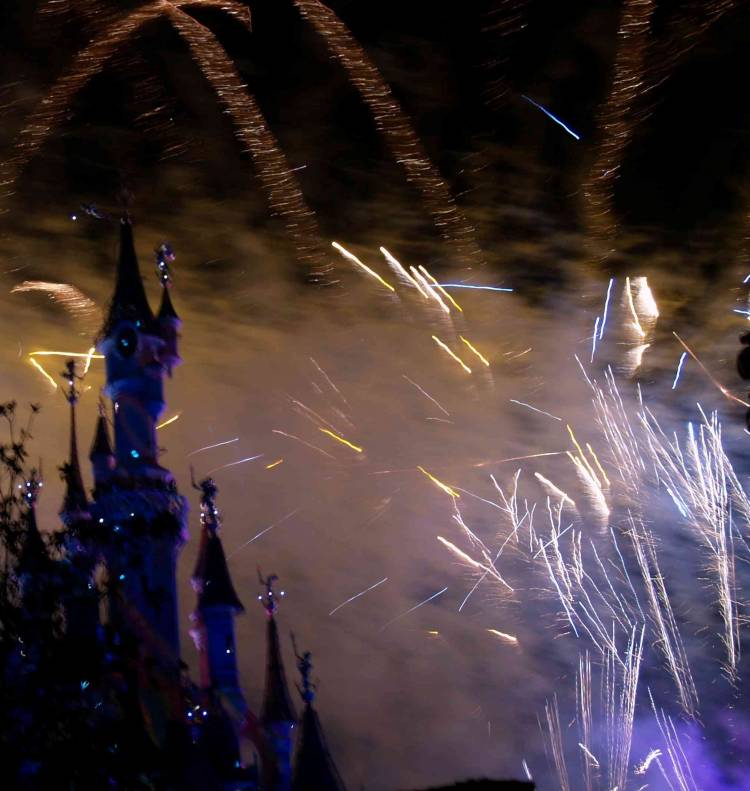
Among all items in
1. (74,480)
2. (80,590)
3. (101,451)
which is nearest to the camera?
(80,590)

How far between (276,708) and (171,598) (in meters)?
6.51

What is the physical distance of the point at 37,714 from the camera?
60.2 ft

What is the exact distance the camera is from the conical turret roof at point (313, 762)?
41.8 m

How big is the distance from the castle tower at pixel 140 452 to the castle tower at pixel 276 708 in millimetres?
5411

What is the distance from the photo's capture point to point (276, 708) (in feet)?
144

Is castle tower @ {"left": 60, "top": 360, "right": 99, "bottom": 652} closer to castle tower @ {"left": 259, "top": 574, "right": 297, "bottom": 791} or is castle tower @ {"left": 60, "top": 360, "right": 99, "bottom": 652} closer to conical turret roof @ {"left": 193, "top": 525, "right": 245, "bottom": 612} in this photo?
conical turret roof @ {"left": 193, "top": 525, "right": 245, "bottom": 612}

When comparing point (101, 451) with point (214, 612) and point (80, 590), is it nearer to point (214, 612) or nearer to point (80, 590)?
point (214, 612)

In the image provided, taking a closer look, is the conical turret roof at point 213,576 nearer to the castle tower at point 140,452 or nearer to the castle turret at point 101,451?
the castle tower at point 140,452

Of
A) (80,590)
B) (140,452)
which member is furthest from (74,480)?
(80,590)

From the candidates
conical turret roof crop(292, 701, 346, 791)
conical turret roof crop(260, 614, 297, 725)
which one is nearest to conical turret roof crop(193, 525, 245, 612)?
conical turret roof crop(260, 614, 297, 725)

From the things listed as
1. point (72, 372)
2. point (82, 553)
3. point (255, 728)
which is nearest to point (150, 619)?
point (255, 728)

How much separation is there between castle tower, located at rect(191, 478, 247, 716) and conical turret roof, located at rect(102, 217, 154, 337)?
5776 mm

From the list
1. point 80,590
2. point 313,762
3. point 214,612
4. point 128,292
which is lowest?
point 313,762

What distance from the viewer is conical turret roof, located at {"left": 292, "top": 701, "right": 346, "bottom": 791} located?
137 ft
